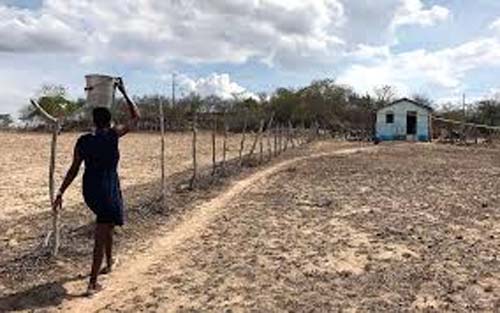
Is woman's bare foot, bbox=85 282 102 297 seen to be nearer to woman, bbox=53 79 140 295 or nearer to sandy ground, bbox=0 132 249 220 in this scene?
woman, bbox=53 79 140 295

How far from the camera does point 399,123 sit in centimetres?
6419

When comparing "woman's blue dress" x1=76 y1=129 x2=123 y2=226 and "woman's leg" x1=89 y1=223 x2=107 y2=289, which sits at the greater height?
"woman's blue dress" x1=76 y1=129 x2=123 y2=226

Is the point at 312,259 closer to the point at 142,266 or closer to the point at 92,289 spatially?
the point at 142,266

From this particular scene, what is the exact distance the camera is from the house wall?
63438 millimetres

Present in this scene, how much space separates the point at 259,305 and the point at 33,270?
274 centimetres

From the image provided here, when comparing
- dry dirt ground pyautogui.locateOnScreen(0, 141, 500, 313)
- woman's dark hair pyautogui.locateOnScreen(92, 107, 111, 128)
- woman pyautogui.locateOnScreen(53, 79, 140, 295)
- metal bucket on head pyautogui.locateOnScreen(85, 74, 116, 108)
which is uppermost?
metal bucket on head pyautogui.locateOnScreen(85, 74, 116, 108)

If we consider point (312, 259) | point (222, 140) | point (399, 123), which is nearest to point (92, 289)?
point (312, 259)

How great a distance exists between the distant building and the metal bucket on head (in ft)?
181

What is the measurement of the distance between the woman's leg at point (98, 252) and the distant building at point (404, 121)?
55.8 meters

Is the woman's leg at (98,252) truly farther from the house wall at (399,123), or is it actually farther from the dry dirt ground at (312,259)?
the house wall at (399,123)

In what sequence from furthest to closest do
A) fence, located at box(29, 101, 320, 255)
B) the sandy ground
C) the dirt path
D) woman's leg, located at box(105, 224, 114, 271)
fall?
the sandy ground < fence, located at box(29, 101, 320, 255) < woman's leg, located at box(105, 224, 114, 271) < the dirt path

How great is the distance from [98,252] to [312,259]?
9.18 ft

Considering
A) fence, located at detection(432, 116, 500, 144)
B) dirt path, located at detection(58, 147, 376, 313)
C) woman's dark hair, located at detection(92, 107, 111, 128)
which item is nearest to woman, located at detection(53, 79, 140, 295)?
woman's dark hair, located at detection(92, 107, 111, 128)

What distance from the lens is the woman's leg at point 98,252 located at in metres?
8.24
